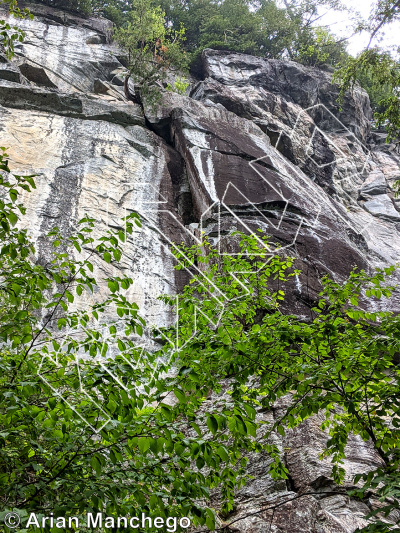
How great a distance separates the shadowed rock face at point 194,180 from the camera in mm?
6806

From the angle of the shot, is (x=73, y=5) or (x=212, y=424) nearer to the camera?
(x=212, y=424)

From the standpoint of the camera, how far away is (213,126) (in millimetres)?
15641

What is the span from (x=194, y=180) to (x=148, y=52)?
766 cm

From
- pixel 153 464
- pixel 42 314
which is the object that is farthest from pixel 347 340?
pixel 42 314

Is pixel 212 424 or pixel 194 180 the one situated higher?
pixel 194 180

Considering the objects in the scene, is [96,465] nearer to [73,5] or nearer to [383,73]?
[383,73]

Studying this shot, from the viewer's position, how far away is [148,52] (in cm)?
1819

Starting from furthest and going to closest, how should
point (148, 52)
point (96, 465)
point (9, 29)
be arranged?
1. point (148, 52)
2. point (9, 29)
3. point (96, 465)

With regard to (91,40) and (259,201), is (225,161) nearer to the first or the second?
(259,201)

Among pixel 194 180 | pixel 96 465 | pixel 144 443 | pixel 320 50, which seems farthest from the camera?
pixel 320 50

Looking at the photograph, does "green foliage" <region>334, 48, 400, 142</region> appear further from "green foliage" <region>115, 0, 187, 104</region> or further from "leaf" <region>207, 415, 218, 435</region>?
"leaf" <region>207, 415, 218, 435</region>

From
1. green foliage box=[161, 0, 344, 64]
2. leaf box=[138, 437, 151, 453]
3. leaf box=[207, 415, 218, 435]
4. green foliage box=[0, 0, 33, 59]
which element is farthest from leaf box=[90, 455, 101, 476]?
green foliage box=[161, 0, 344, 64]

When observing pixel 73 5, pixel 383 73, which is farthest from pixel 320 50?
pixel 383 73

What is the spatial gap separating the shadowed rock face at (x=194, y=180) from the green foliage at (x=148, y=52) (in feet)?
3.02
